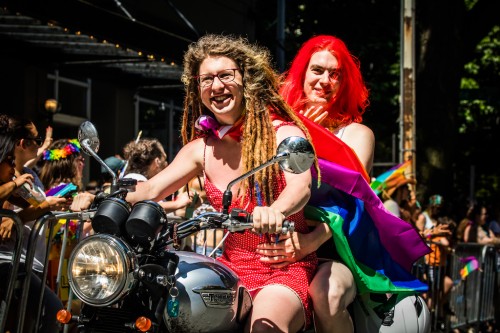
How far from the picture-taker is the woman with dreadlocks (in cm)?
386

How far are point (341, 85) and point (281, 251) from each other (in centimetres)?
165

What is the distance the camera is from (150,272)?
123 inches

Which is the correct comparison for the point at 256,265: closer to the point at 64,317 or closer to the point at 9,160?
the point at 64,317

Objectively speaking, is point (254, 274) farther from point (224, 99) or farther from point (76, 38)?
point (76, 38)

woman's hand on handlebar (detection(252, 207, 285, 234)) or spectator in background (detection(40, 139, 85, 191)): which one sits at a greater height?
spectator in background (detection(40, 139, 85, 191))

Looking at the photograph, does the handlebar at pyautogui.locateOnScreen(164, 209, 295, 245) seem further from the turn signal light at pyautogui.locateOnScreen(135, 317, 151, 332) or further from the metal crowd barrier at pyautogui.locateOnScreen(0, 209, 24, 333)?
the metal crowd barrier at pyautogui.locateOnScreen(0, 209, 24, 333)

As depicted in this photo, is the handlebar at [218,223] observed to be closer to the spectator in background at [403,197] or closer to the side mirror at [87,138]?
the side mirror at [87,138]

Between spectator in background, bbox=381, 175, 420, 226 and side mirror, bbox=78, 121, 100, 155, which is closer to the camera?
side mirror, bbox=78, 121, 100, 155

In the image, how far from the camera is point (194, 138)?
14.1ft

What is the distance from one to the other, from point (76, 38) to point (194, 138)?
8.78m

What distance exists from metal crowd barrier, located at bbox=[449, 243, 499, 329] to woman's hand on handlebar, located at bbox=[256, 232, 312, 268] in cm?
617

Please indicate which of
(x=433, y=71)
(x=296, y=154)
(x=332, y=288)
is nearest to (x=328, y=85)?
(x=332, y=288)

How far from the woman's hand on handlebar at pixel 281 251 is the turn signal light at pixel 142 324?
94 centimetres

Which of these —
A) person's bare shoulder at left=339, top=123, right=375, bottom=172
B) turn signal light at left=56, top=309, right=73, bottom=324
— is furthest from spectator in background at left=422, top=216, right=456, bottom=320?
turn signal light at left=56, top=309, right=73, bottom=324
